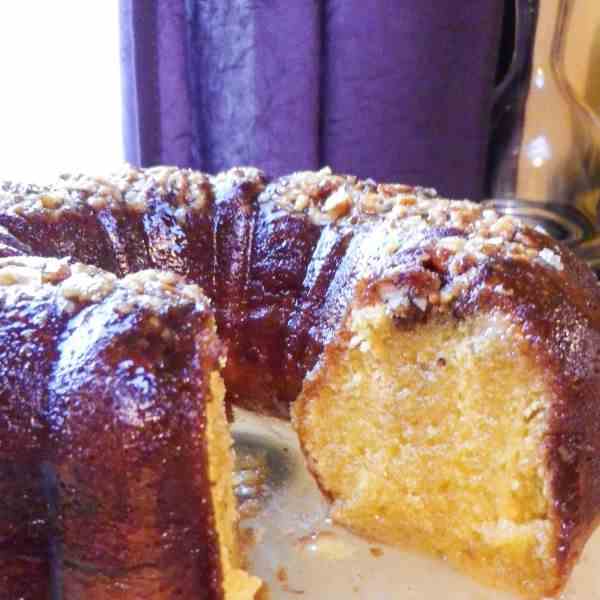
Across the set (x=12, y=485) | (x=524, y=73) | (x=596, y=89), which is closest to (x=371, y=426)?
(x=12, y=485)

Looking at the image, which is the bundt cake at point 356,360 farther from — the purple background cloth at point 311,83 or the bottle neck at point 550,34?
the bottle neck at point 550,34

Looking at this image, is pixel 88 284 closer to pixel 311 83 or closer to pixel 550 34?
pixel 311 83

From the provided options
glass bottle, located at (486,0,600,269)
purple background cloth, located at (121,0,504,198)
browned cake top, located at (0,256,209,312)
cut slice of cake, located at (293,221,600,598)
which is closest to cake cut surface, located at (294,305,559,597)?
cut slice of cake, located at (293,221,600,598)

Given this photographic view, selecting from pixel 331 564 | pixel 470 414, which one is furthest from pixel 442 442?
pixel 331 564

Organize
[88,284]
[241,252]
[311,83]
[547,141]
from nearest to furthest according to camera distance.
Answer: [88,284] < [241,252] < [311,83] < [547,141]

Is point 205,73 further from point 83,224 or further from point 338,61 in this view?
point 83,224

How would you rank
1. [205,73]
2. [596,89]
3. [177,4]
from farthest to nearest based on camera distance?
[596,89]
[205,73]
[177,4]

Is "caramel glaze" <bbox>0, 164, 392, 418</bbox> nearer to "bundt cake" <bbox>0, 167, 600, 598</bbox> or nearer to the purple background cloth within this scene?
"bundt cake" <bbox>0, 167, 600, 598</bbox>
